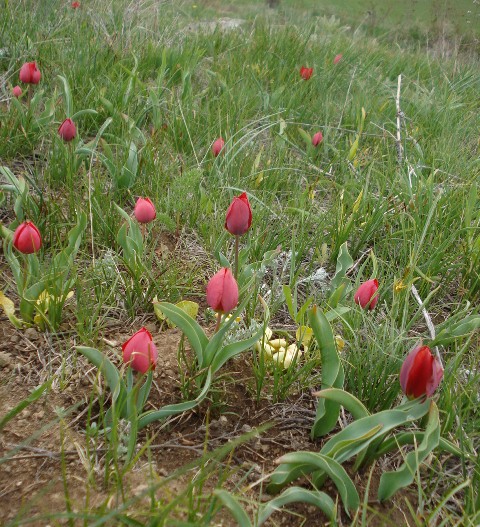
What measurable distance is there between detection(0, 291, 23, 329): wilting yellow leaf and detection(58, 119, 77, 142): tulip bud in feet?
2.26

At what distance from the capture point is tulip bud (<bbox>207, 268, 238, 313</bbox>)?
1.15 meters

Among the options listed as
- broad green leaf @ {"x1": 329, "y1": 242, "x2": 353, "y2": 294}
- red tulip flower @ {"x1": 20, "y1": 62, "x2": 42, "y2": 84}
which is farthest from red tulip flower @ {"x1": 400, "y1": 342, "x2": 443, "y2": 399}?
red tulip flower @ {"x1": 20, "y1": 62, "x2": 42, "y2": 84}

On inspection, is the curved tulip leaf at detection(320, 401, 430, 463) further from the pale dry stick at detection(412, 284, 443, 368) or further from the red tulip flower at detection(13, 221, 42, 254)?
the red tulip flower at detection(13, 221, 42, 254)

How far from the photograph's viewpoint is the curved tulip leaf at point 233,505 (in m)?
0.83

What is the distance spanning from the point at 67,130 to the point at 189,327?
101cm

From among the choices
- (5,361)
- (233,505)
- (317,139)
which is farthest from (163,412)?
(317,139)

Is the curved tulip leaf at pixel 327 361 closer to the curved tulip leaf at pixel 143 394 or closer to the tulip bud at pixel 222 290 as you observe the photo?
the tulip bud at pixel 222 290

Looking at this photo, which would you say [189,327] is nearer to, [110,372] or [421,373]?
[110,372]

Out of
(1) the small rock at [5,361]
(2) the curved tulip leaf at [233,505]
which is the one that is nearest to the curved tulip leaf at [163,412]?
(2) the curved tulip leaf at [233,505]

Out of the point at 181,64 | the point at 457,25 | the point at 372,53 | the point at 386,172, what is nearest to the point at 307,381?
the point at 386,172

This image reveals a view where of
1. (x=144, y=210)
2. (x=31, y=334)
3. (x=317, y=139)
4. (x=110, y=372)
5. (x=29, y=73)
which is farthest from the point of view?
(x=317, y=139)

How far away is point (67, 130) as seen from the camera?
1.89m

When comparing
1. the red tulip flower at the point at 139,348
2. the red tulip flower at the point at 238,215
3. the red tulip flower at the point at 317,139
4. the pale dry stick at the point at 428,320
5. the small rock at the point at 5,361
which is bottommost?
the red tulip flower at the point at 317,139

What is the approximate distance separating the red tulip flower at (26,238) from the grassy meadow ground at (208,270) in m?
0.09
